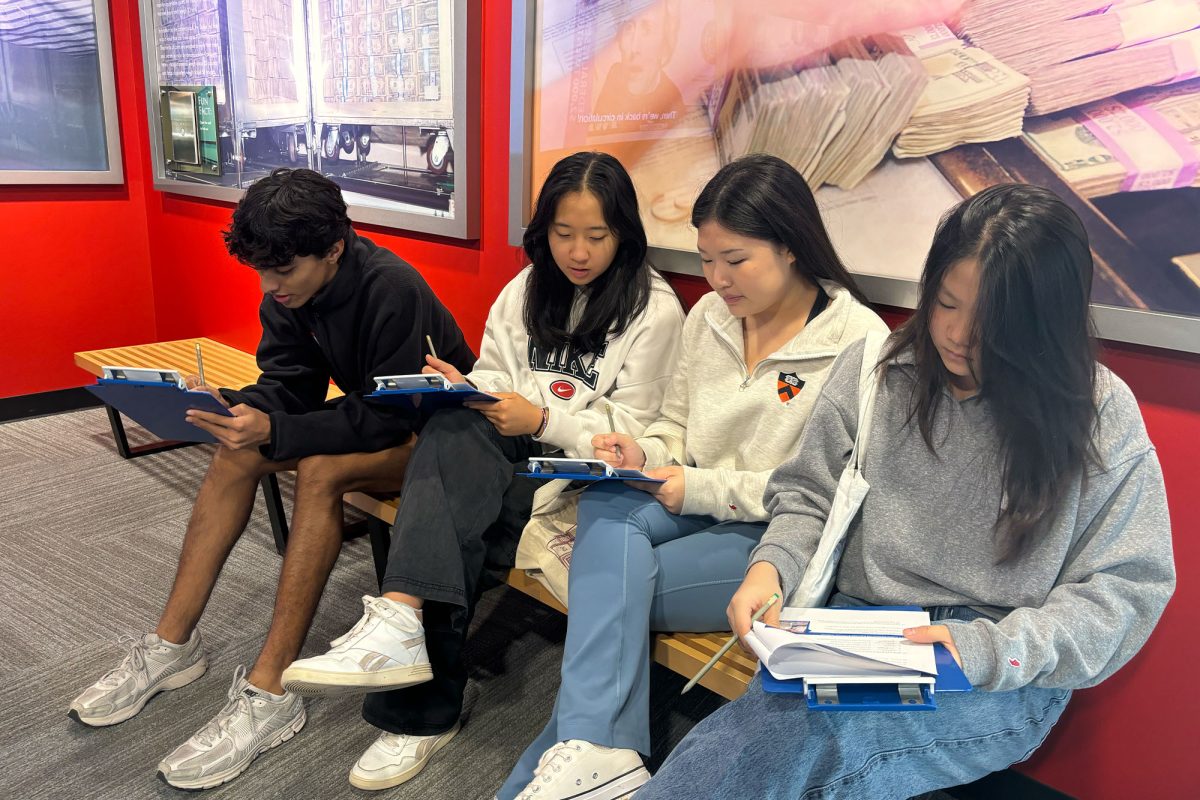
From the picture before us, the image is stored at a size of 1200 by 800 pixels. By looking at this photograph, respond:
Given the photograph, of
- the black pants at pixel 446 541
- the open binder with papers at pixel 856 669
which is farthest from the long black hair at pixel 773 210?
the open binder with papers at pixel 856 669

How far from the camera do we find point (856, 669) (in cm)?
101

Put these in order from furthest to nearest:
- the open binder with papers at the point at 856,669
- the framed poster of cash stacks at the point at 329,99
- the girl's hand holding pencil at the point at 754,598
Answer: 1. the framed poster of cash stacks at the point at 329,99
2. the girl's hand holding pencil at the point at 754,598
3. the open binder with papers at the point at 856,669

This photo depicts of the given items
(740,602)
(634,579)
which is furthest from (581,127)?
(740,602)

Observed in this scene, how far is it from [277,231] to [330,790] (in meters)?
1.19

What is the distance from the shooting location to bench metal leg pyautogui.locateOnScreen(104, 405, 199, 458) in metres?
3.30

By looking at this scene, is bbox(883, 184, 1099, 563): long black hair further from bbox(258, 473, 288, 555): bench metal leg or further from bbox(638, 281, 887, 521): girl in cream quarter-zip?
bbox(258, 473, 288, 555): bench metal leg

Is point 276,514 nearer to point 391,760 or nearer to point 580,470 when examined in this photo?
point 391,760

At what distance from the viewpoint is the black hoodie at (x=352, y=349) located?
6.32 ft

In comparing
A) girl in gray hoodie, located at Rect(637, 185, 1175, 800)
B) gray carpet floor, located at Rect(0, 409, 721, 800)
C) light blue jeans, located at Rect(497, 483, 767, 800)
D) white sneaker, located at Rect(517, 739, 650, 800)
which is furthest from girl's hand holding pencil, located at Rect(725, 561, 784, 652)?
gray carpet floor, located at Rect(0, 409, 721, 800)

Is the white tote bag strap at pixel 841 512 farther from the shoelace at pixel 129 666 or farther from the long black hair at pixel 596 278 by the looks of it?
the shoelace at pixel 129 666

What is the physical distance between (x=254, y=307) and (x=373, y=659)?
241 centimetres

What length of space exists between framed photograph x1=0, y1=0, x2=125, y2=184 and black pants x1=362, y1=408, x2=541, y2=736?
2977 mm

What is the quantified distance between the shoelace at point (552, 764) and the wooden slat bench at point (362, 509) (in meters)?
0.26

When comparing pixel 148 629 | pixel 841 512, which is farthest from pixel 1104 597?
pixel 148 629
